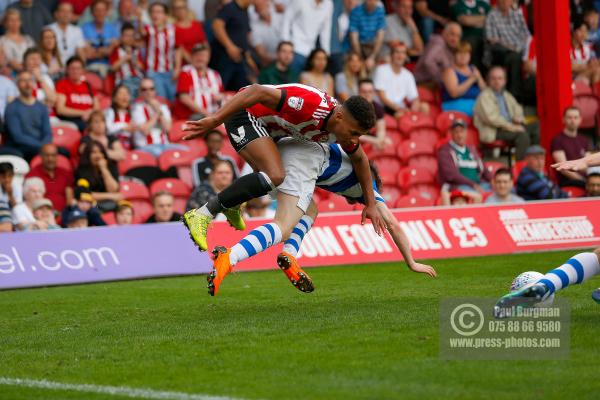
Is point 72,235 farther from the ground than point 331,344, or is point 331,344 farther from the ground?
point 331,344

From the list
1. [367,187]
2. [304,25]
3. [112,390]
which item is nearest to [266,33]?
[304,25]

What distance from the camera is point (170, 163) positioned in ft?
55.6

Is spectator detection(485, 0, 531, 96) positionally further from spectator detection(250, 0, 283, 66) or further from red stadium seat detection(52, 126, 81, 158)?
red stadium seat detection(52, 126, 81, 158)

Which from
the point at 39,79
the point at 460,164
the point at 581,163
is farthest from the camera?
the point at 460,164

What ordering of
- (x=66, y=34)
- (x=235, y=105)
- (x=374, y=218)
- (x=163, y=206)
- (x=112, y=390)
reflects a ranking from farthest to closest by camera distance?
(x=66, y=34) < (x=163, y=206) < (x=374, y=218) < (x=235, y=105) < (x=112, y=390)

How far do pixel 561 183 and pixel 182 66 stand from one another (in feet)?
21.6

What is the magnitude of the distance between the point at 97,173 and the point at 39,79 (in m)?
2.06

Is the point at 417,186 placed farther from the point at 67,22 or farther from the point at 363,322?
the point at 363,322

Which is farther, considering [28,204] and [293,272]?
[28,204]

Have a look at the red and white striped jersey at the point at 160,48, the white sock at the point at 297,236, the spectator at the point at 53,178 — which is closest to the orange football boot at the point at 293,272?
the white sock at the point at 297,236

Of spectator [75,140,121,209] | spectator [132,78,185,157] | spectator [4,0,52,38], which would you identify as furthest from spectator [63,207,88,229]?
spectator [4,0,52,38]

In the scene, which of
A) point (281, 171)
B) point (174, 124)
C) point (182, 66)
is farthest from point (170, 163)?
point (281, 171)

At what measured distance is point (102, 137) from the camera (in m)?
16.4

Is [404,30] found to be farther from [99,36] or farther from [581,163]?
[581,163]
